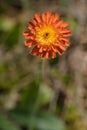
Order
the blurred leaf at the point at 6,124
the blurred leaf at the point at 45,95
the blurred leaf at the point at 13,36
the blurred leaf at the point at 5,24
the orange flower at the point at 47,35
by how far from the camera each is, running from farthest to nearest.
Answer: the blurred leaf at the point at 5,24
the blurred leaf at the point at 13,36
the blurred leaf at the point at 45,95
the blurred leaf at the point at 6,124
the orange flower at the point at 47,35

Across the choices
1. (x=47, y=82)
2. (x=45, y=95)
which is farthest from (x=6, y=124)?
(x=47, y=82)

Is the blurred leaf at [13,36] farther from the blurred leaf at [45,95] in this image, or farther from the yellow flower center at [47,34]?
the yellow flower center at [47,34]

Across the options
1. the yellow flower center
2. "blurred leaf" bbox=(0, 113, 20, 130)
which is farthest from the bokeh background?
the yellow flower center

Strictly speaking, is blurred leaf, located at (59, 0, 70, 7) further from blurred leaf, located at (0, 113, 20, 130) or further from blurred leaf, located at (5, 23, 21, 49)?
blurred leaf, located at (0, 113, 20, 130)

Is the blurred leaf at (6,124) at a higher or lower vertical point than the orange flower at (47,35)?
lower

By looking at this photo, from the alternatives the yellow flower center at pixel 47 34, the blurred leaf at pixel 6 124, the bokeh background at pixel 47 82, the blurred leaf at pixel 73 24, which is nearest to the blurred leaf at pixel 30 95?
the bokeh background at pixel 47 82

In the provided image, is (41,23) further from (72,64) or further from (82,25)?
(82,25)

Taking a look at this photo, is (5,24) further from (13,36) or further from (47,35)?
(47,35)

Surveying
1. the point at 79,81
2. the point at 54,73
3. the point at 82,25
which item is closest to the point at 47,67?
the point at 54,73
